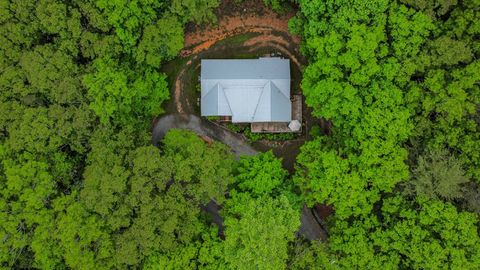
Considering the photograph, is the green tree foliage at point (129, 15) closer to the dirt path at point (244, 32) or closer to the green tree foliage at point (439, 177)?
the dirt path at point (244, 32)

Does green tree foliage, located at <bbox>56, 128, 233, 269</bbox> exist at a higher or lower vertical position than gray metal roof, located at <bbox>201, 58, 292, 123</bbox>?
lower

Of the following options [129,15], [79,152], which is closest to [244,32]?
[129,15]

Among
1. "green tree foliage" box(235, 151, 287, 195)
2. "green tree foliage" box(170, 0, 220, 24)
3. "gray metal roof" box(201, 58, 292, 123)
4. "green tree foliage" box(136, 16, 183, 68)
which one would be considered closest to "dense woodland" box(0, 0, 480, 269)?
"green tree foliage" box(136, 16, 183, 68)

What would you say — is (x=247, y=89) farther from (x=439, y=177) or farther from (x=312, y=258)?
(x=439, y=177)

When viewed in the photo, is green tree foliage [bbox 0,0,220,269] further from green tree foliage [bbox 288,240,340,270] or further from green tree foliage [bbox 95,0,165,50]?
green tree foliage [bbox 288,240,340,270]

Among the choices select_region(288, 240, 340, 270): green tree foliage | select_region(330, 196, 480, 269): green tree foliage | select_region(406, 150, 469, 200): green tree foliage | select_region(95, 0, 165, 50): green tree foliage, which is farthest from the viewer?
select_region(288, 240, 340, 270): green tree foliage

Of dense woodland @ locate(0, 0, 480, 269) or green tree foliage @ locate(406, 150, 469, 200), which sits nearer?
green tree foliage @ locate(406, 150, 469, 200)
